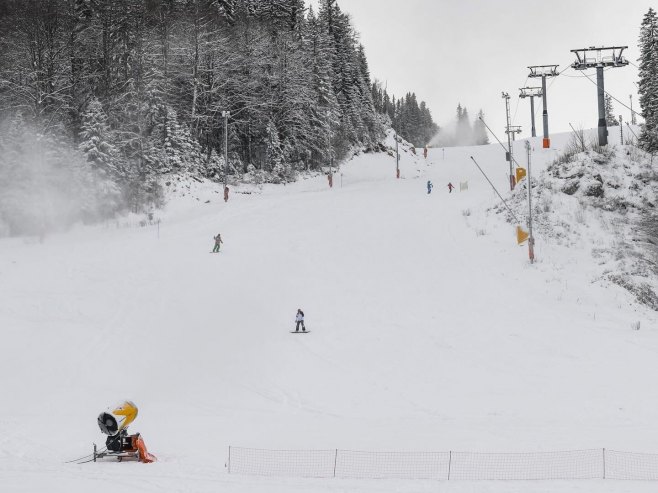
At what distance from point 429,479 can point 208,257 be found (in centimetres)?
2040

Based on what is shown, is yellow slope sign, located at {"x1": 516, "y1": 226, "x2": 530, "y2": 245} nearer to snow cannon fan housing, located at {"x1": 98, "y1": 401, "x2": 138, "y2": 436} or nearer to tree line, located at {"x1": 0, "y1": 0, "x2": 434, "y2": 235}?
snow cannon fan housing, located at {"x1": 98, "y1": 401, "x2": 138, "y2": 436}

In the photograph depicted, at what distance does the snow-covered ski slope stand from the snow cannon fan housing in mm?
780

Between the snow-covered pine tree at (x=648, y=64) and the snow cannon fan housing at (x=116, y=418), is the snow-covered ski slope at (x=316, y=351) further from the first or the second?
the snow-covered pine tree at (x=648, y=64)

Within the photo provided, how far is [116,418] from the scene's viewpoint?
37.5ft

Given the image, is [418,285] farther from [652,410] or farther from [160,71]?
[160,71]

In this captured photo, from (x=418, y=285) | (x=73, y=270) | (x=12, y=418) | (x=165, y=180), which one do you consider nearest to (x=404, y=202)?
(x=418, y=285)

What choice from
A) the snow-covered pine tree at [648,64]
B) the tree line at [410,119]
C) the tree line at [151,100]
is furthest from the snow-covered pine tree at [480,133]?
the snow-covered pine tree at [648,64]

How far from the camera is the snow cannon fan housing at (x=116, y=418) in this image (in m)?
11.3

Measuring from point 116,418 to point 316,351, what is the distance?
803 cm

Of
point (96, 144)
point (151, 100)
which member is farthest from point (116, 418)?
point (151, 100)

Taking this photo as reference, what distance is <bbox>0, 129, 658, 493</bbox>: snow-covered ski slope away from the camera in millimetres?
11891

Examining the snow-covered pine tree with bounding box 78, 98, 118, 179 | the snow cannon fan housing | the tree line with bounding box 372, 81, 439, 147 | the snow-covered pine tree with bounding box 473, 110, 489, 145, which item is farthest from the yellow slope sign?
the snow-covered pine tree with bounding box 473, 110, 489, 145

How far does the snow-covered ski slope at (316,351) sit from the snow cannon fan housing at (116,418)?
780 mm

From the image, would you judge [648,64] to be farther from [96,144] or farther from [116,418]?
[116,418]
